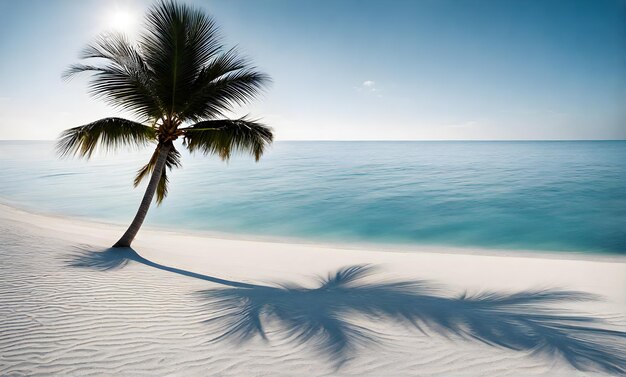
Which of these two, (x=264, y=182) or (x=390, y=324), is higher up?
(x=264, y=182)

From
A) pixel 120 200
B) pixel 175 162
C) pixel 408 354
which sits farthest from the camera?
pixel 120 200

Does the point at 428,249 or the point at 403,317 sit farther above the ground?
the point at 428,249

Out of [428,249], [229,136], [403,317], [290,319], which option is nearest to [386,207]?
[428,249]

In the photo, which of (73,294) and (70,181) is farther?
(70,181)

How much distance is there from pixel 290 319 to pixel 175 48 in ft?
23.9

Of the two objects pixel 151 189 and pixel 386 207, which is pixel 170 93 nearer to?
pixel 151 189

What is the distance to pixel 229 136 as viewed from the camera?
29.6ft

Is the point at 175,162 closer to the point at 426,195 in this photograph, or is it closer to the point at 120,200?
the point at 120,200

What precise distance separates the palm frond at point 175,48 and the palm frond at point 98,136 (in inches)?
45.8

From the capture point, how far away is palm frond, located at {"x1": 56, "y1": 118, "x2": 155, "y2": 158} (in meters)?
8.20

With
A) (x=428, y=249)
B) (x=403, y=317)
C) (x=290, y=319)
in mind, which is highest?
(x=428, y=249)

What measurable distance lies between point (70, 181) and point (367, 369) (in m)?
41.1

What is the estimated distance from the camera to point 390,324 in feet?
16.1

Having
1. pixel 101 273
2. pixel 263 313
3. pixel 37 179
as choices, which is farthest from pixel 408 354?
pixel 37 179
